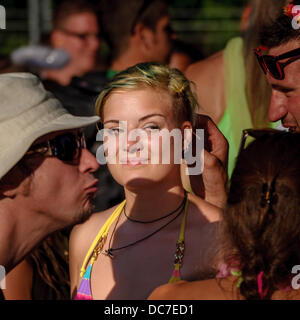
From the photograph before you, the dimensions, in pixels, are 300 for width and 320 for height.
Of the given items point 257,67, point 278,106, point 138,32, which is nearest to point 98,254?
point 278,106

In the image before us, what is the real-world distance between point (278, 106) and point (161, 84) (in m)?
0.44

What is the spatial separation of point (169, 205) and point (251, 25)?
114 centimetres

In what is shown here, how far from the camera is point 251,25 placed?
9.50 ft

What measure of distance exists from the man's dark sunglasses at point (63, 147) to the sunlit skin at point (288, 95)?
747 mm

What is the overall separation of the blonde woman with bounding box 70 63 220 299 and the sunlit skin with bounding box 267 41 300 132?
30 centimetres

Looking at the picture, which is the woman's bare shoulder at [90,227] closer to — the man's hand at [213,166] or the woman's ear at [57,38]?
the man's hand at [213,166]

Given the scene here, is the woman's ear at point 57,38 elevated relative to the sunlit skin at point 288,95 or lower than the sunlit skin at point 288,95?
lower

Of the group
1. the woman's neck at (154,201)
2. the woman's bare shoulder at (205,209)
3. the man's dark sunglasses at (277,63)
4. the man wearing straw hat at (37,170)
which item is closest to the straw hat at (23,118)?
the man wearing straw hat at (37,170)

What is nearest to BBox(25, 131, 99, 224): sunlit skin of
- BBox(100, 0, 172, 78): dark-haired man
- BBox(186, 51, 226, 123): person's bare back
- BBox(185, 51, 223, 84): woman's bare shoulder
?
BBox(186, 51, 226, 123): person's bare back

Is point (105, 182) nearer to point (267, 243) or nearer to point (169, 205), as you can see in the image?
point (169, 205)

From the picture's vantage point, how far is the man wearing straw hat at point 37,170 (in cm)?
220

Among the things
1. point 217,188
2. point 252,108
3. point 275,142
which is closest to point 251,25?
point 252,108

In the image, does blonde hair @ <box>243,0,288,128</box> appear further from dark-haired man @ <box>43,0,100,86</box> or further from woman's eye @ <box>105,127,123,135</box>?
dark-haired man @ <box>43,0,100,86</box>

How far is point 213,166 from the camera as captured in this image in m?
2.21
